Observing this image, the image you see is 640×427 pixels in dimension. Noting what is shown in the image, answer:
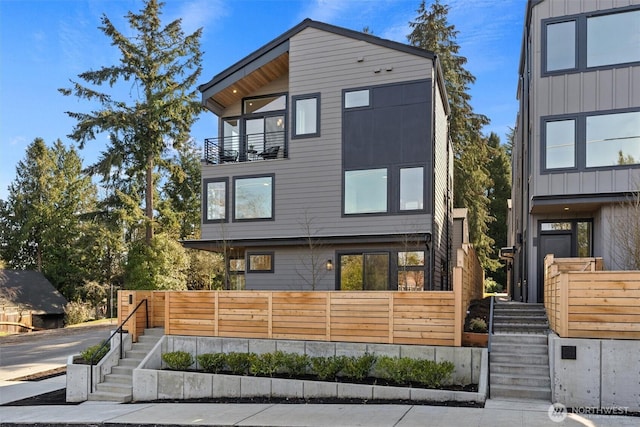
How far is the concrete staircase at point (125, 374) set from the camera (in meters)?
11.1

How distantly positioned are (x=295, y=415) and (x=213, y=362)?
3.21 metres

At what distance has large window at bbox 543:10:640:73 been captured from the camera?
510 inches

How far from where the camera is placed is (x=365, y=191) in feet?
51.0

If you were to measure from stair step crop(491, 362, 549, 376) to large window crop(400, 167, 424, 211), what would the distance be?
645 centimetres

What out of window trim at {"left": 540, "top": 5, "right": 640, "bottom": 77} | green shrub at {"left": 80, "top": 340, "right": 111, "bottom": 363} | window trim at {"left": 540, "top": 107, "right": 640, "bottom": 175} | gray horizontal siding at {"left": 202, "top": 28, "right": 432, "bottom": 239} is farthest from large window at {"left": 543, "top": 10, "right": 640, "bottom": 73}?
green shrub at {"left": 80, "top": 340, "right": 111, "bottom": 363}

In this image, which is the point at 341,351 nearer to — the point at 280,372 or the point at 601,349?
the point at 280,372

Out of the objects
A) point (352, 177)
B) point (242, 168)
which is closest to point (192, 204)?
point (242, 168)

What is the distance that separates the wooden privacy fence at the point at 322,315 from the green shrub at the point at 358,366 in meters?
0.51

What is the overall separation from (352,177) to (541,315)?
6.88 m

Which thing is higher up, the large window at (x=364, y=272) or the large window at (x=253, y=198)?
the large window at (x=253, y=198)

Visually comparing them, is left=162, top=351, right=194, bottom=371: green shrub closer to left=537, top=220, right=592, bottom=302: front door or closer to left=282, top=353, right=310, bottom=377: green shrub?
left=282, top=353, right=310, bottom=377: green shrub

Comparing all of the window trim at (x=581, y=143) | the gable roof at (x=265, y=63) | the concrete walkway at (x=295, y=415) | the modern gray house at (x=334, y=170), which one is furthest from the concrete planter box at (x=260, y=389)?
the gable roof at (x=265, y=63)

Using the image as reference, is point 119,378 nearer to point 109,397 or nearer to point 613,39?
point 109,397

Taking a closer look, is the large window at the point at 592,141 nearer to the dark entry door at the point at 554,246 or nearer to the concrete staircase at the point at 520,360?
the dark entry door at the point at 554,246
